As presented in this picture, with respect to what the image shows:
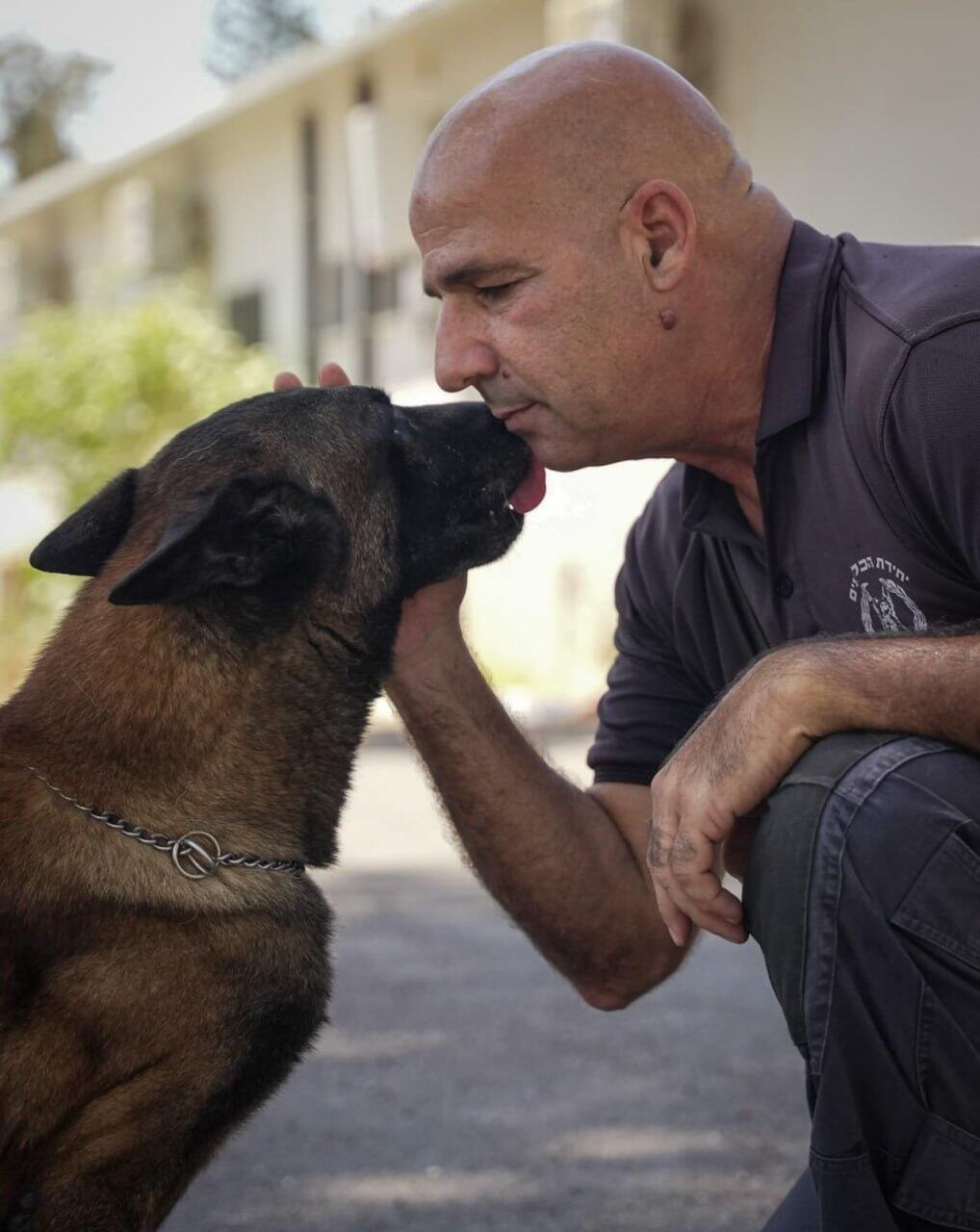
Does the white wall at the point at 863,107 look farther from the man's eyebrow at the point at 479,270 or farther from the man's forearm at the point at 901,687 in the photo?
the man's forearm at the point at 901,687

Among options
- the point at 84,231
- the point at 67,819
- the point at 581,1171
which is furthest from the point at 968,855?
the point at 84,231

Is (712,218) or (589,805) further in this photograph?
(589,805)

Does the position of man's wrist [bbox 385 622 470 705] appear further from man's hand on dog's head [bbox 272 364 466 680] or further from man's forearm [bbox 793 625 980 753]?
man's forearm [bbox 793 625 980 753]

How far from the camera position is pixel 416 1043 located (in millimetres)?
4629

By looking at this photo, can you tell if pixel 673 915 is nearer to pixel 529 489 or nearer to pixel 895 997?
pixel 895 997

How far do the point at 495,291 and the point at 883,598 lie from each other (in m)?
0.88

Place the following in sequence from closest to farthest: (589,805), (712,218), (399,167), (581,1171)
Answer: (712,218), (589,805), (581,1171), (399,167)

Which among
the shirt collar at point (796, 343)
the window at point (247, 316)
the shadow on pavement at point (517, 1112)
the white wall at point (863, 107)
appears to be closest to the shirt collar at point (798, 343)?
the shirt collar at point (796, 343)

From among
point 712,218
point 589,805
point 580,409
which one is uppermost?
point 712,218

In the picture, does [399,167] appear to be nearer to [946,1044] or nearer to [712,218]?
[712,218]

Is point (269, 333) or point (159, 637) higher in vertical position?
point (159, 637)

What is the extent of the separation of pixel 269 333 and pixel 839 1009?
17.9 metres

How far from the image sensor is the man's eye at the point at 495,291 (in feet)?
9.80

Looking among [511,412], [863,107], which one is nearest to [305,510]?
[511,412]
